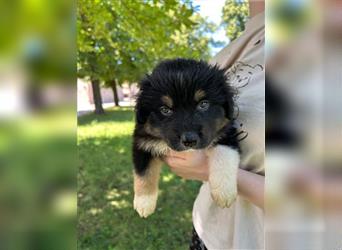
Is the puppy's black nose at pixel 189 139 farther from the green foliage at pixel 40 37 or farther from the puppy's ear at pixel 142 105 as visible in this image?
the green foliage at pixel 40 37

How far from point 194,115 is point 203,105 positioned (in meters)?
0.07

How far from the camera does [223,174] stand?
154 cm

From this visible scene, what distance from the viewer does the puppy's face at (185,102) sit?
5.04 ft

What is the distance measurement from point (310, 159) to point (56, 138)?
23cm

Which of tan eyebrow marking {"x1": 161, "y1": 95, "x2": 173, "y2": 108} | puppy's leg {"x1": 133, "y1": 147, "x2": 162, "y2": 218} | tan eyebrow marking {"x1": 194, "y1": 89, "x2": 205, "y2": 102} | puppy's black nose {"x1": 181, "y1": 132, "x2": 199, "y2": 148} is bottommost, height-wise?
puppy's leg {"x1": 133, "y1": 147, "x2": 162, "y2": 218}

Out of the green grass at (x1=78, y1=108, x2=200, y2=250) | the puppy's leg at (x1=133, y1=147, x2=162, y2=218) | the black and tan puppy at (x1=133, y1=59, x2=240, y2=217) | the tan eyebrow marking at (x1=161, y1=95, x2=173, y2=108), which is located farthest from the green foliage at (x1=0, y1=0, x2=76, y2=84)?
the green grass at (x1=78, y1=108, x2=200, y2=250)

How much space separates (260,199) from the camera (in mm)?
1271

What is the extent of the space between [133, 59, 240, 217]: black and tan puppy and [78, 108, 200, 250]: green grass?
1362mm

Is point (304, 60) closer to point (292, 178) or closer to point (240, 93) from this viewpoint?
point (292, 178)

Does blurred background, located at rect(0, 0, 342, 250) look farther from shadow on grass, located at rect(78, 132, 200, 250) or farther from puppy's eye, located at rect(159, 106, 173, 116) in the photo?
shadow on grass, located at rect(78, 132, 200, 250)

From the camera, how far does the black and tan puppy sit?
1507mm

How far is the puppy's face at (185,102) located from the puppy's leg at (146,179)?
0.60 ft

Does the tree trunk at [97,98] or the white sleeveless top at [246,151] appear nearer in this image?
the white sleeveless top at [246,151]

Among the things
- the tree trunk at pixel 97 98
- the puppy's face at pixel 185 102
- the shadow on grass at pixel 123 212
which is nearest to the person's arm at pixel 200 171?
the puppy's face at pixel 185 102
